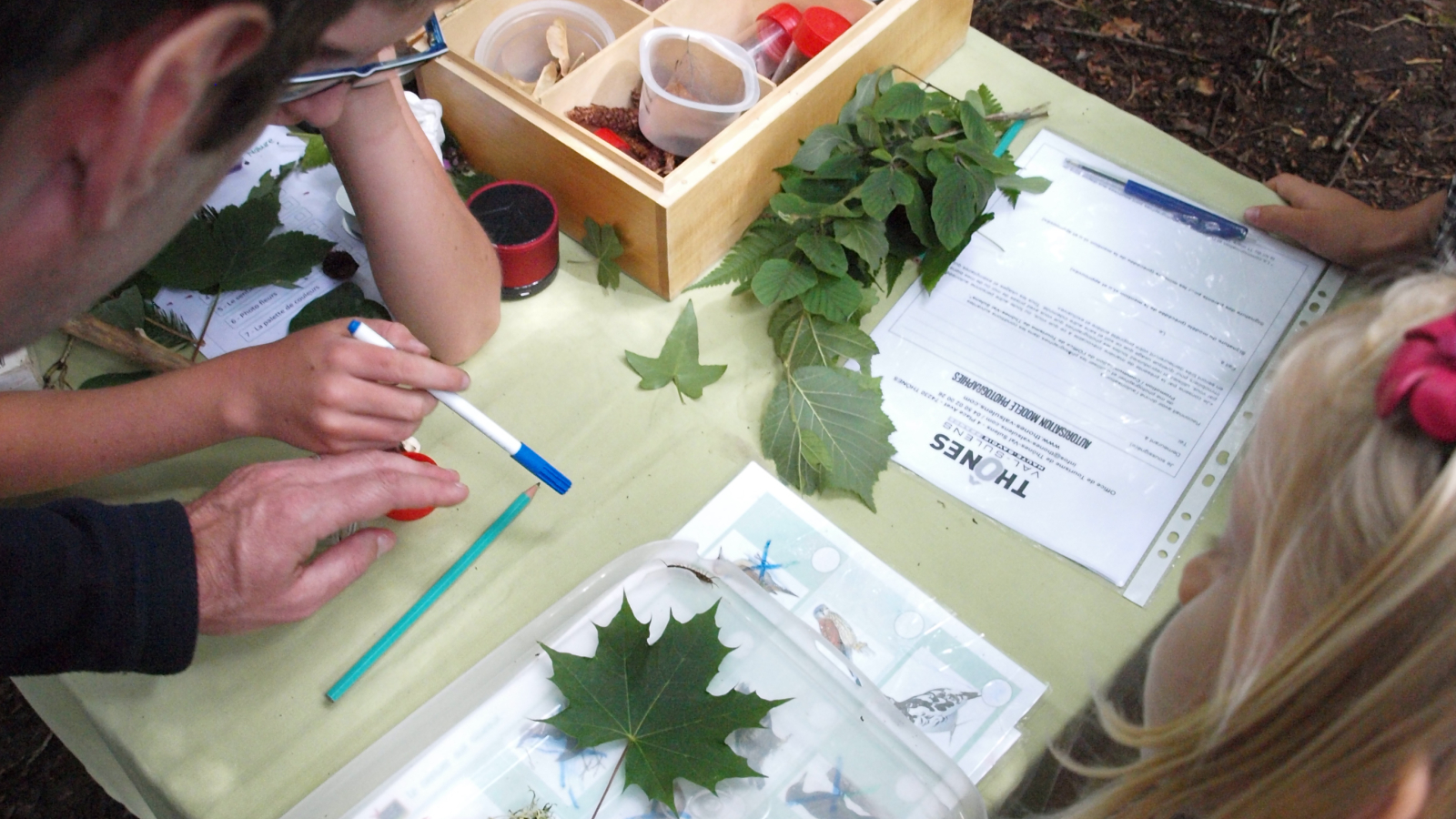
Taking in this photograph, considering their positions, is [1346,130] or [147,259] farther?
[1346,130]

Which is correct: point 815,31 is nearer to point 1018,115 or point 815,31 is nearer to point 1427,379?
point 1018,115

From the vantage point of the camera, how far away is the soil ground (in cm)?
179

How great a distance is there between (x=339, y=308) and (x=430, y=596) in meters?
0.34

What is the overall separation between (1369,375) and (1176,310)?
0.60 m

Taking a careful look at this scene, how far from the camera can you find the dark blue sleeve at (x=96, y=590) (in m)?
0.65

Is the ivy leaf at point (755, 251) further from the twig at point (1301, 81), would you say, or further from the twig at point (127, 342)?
the twig at point (1301, 81)

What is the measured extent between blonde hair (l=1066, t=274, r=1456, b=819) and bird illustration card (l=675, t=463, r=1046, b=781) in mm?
208

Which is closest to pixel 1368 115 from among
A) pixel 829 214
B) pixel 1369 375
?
pixel 829 214

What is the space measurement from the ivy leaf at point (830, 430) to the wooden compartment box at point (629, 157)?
0.20 meters

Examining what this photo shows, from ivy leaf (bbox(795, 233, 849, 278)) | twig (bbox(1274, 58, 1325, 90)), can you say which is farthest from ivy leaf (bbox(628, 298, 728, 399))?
twig (bbox(1274, 58, 1325, 90))

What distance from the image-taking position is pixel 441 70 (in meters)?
1.03

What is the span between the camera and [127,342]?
36.5 inches

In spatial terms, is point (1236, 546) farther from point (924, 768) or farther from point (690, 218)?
point (690, 218)

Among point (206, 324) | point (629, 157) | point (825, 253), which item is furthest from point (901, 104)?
point (206, 324)
